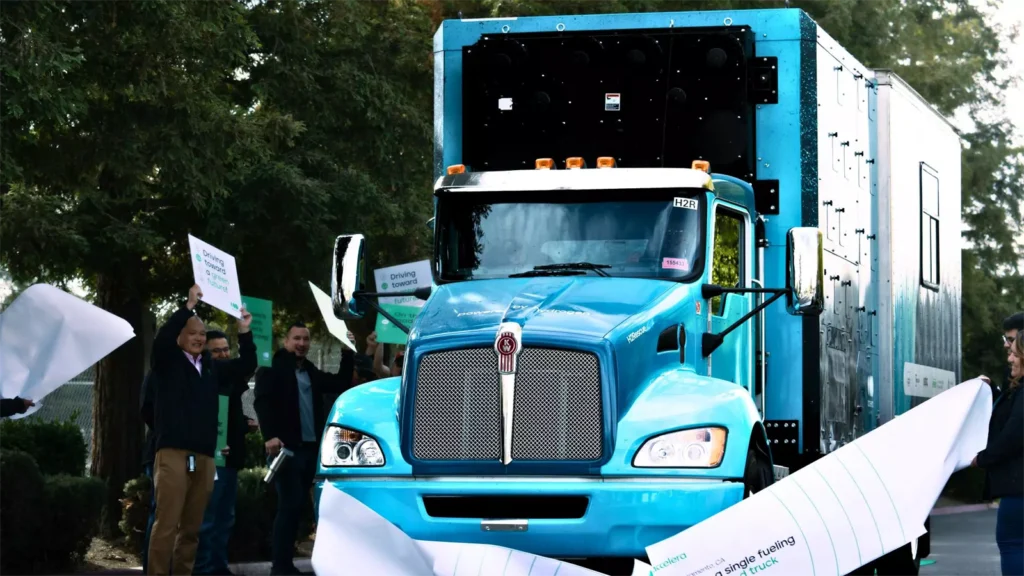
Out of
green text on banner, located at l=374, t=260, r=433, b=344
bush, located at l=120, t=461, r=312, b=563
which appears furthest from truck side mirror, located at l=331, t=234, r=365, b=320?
bush, located at l=120, t=461, r=312, b=563

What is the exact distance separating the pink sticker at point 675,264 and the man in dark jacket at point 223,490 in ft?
17.2

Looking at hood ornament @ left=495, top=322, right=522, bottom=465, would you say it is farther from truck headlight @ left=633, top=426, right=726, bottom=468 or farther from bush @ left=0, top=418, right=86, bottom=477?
bush @ left=0, top=418, right=86, bottom=477

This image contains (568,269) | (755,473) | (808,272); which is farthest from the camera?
(568,269)

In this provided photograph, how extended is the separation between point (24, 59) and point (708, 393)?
676 centimetres

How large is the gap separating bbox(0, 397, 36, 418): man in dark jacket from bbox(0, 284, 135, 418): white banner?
0.37ft

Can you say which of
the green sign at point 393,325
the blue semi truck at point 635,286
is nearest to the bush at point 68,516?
the green sign at point 393,325

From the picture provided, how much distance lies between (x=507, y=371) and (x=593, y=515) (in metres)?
0.87

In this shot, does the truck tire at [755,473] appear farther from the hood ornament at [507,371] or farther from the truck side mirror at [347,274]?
the truck side mirror at [347,274]

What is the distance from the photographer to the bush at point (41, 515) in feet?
50.1

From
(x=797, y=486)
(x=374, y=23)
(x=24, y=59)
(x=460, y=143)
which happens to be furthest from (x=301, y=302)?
(x=797, y=486)

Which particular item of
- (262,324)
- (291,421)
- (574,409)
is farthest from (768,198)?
(262,324)

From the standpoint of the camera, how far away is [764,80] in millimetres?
11977

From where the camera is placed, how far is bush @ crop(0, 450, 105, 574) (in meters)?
15.3

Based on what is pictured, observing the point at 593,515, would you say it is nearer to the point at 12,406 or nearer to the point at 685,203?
the point at 685,203
